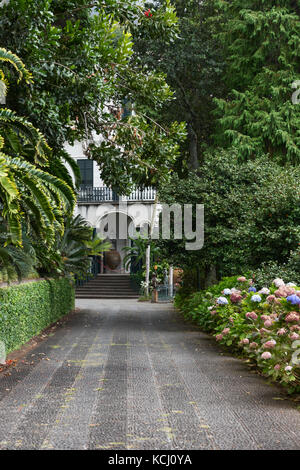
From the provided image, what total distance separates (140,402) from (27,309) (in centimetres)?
496

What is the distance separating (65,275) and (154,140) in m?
6.24

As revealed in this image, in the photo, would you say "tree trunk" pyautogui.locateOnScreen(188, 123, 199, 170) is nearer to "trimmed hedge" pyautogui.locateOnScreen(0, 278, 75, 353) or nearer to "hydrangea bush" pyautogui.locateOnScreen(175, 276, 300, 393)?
"trimmed hedge" pyautogui.locateOnScreen(0, 278, 75, 353)

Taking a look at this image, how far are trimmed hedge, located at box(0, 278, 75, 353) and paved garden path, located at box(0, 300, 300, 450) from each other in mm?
469

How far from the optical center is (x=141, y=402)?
5332mm

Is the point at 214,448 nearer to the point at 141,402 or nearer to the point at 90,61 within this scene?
the point at 141,402

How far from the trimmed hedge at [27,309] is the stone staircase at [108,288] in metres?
10.6

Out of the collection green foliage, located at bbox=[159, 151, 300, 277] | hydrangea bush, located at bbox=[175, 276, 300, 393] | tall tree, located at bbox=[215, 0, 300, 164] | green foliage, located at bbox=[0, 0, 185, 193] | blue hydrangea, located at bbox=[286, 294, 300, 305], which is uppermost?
tall tree, located at bbox=[215, 0, 300, 164]

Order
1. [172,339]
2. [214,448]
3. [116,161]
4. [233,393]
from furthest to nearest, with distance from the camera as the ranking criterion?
[116,161] → [172,339] → [233,393] → [214,448]

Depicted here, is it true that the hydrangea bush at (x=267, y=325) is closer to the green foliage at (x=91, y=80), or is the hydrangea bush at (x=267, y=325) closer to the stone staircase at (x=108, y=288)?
the green foliage at (x=91, y=80)

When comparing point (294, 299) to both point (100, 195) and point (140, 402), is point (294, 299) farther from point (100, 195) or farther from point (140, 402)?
point (100, 195)

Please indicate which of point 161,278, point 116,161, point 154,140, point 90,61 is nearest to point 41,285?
point 116,161

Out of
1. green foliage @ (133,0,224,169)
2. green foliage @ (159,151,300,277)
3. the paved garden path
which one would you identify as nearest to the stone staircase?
green foliage @ (133,0,224,169)

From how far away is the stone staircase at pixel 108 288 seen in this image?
25359mm

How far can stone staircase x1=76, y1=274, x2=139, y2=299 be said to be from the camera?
25359mm
